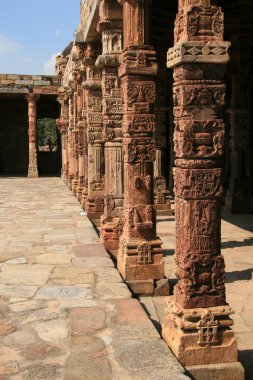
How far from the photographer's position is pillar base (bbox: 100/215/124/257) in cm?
764

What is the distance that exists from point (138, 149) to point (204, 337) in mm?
2644

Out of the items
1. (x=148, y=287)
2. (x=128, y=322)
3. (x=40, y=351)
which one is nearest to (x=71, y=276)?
(x=148, y=287)

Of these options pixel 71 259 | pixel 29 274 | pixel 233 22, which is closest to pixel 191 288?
pixel 29 274

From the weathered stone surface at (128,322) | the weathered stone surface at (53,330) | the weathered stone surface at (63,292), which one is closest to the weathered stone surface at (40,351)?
the weathered stone surface at (53,330)

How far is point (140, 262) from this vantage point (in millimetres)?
6086

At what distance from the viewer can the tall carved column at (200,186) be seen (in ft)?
12.3

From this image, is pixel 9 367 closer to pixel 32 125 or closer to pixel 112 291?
pixel 112 291

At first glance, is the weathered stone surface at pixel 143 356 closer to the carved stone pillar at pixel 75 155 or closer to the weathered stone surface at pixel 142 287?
the weathered stone surface at pixel 142 287

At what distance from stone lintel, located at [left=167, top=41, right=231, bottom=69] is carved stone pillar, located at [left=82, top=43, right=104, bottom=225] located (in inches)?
264

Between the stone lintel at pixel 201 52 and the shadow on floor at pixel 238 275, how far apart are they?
3614mm

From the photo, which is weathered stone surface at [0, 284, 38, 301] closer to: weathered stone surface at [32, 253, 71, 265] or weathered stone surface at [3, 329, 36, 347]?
weathered stone surface at [3, 329, 36, 347]

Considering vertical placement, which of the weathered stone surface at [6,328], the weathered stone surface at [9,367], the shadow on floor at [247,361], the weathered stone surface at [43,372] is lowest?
the shadow on floor at [247,361]

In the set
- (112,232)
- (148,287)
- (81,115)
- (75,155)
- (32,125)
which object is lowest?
(148,287)

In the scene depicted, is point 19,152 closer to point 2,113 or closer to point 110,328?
point 2,113
